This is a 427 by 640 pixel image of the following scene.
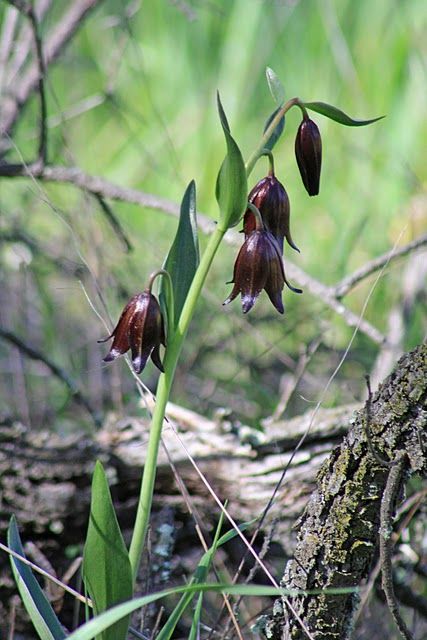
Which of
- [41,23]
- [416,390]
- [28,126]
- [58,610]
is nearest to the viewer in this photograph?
[416,390]

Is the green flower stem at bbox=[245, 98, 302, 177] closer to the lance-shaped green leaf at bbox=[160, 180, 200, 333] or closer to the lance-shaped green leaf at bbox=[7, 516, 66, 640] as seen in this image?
the lance-shaped green leaf at bbox=[160, 180, 200, 333]

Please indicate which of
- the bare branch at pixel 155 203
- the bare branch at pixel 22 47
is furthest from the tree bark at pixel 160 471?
the bare branch at pixel 22 47

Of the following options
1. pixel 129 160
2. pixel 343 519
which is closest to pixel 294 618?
pixel 343 519

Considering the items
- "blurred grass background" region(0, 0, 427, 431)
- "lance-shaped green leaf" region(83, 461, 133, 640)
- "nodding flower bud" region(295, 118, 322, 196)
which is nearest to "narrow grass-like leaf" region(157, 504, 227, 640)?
"lance-shaped green leaf" region(83, 461, 133, 640)

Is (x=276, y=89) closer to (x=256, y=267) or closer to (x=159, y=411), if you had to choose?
(x=256, y=267)

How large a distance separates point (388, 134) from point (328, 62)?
0.42m

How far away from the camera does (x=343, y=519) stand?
3.12 ft

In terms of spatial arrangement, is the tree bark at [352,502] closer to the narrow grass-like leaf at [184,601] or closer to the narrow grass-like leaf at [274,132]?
the narrow grass-like leaf at [184,601]

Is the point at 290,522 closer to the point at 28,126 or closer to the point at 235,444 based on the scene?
the point at 235,444

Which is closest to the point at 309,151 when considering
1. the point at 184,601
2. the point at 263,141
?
the point at 263,141

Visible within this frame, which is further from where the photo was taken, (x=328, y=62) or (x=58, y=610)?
(x=328, y=62)

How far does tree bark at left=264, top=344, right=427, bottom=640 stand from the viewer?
0.90 metres

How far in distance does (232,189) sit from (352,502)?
0.38 metres

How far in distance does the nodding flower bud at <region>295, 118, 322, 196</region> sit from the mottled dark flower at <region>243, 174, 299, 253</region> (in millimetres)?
36
